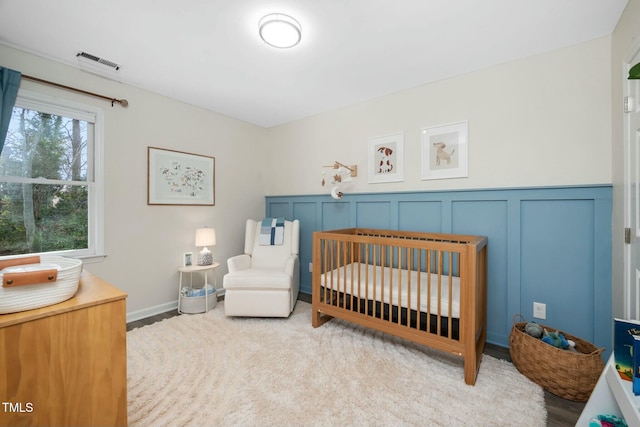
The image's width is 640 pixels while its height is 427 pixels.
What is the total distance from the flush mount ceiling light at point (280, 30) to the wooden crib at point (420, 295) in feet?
5.02

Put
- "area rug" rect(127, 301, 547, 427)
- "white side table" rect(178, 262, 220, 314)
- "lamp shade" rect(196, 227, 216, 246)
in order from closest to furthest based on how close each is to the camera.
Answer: "area rug" rect(127, 301, 547, 427)
"white side table" rect(178, 262, 220, 314)
"lamp shade" rect(196, 227, 216, 246)

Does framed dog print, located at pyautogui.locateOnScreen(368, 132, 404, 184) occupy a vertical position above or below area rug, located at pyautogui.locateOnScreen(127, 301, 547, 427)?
above

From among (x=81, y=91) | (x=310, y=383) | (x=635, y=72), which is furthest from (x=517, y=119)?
(x=81, y=91)

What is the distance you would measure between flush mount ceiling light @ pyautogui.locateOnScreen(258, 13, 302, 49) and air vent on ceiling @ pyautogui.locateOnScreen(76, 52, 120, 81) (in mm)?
1464

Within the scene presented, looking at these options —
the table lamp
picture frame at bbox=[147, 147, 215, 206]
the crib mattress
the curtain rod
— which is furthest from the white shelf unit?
the curtain rod

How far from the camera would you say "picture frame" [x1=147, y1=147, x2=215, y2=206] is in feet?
9.21

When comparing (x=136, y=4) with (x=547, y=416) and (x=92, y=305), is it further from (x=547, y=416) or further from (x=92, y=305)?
(x=547, y=416)

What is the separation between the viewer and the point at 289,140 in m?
3.72

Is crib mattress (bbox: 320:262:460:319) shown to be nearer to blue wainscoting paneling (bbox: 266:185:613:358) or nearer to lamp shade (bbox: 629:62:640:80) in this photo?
blue wainscoting paneling (bbox: 266:185:613:358)

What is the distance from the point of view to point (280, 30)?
1720mm

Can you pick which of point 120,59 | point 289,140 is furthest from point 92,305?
point 289,140

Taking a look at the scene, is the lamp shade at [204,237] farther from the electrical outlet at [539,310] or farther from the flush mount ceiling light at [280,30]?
the electrical outlet at [539,310]

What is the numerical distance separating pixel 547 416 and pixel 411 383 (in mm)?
694

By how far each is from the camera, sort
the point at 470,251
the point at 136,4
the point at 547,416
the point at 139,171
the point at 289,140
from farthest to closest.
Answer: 1. the point at 289,140
2. the point at 139,171
3. the point at 470,251
4. the point at 136,4
5. the point at 547,416
